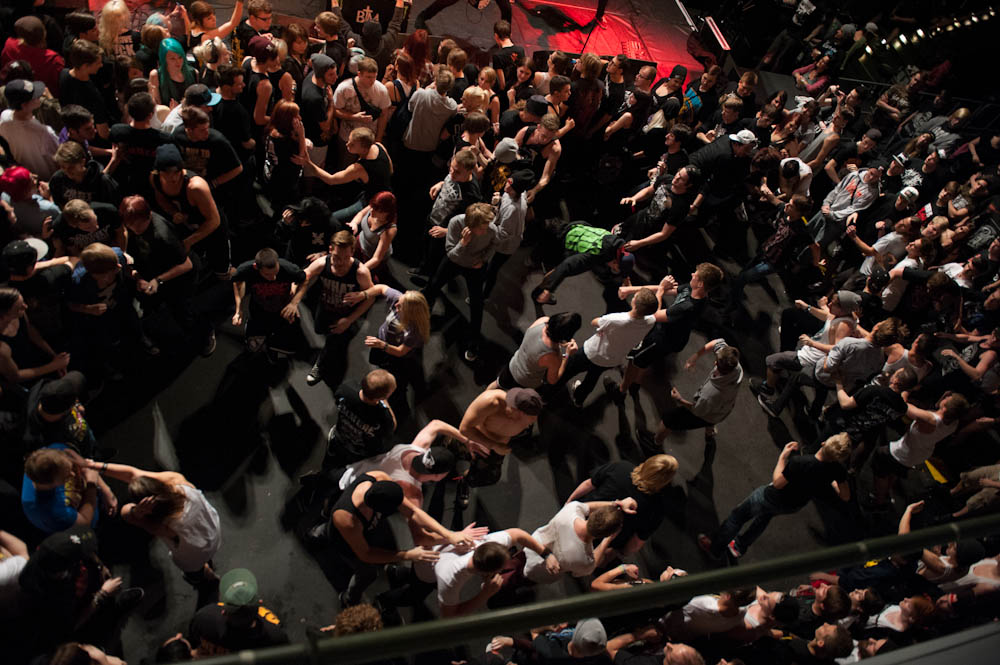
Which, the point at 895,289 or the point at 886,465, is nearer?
the point at 886,465

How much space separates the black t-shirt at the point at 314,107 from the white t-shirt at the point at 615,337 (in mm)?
3149

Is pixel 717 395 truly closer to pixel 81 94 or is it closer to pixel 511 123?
pixel 511 123

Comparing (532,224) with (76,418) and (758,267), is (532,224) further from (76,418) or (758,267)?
(76,418)

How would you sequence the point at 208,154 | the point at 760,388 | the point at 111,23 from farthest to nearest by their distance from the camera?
the point at 760,388
the point at 111,23
the point at 208,154

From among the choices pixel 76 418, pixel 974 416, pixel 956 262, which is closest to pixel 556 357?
pixel 76 418

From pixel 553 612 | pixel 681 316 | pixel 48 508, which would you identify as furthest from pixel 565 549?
pixel 553 612

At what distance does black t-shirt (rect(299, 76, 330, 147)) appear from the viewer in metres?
6.09

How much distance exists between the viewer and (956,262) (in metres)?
8.78

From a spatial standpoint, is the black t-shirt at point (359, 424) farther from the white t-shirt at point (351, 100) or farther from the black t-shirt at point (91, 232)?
the white t-shirt at point (351, 100)

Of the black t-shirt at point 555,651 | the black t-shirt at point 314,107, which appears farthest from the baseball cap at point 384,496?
the black t-shirt at point 314,107

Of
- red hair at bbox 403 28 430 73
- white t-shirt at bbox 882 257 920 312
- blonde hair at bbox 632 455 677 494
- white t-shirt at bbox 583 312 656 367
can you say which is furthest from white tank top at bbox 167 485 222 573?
white t-shirt at bbox 882 257 920 312

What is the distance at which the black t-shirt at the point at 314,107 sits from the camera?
20.0 ft

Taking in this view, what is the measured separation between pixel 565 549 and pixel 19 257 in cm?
390

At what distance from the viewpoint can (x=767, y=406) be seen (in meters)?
7.08
